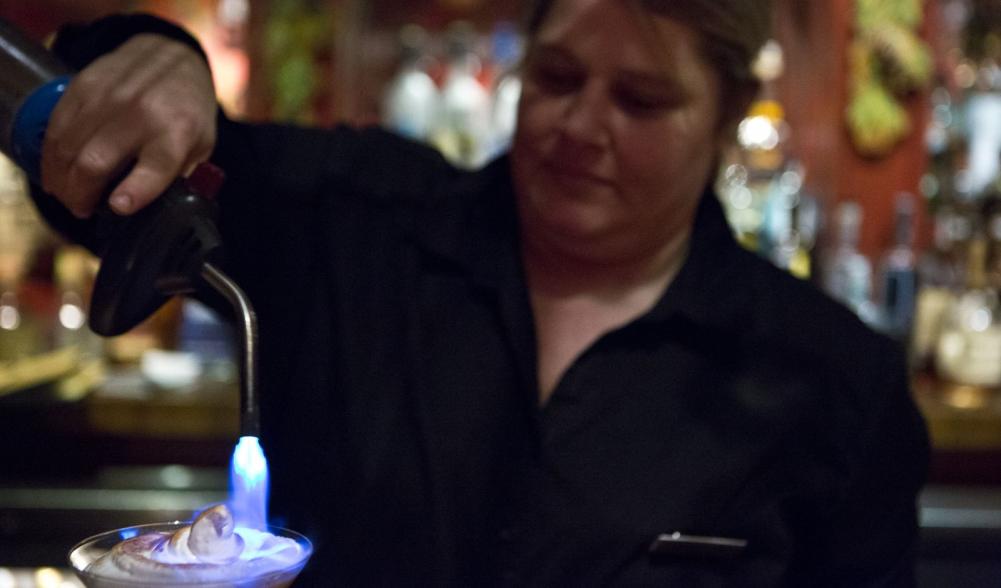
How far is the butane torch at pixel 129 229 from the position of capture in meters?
0.84

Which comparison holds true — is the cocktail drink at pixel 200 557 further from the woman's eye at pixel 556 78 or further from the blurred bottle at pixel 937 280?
the blurred bottle at pixel 937 280

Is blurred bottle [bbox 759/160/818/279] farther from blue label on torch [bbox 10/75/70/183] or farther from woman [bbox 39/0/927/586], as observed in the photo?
blue label on torch [bbox 10/75/70/183]

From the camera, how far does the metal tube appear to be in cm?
74

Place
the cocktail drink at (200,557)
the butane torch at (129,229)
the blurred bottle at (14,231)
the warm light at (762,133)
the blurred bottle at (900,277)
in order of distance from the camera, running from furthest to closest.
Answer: the warm light at (762,133), the blurred bottle at (14,231), the blurred bottle at (900,277), the butane torch at (129,229), the cocktail drink at (200,557)

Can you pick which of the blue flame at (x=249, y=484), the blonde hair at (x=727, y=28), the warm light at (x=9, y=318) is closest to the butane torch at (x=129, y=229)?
the blue flame at (x=249, y=484)

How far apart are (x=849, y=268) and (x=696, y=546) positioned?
1888mm

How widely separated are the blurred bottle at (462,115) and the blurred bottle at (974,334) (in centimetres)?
136

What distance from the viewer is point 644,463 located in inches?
47.9

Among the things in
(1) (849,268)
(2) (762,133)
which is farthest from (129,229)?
(2) (762,133)

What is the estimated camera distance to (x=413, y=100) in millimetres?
3143

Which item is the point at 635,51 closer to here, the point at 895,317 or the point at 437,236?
the point at 437,236

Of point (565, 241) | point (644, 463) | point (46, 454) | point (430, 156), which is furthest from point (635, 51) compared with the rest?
point (46, 454)

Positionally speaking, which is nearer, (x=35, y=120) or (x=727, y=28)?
(x=35, y=120)

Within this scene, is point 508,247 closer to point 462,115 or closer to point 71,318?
point 71,318
